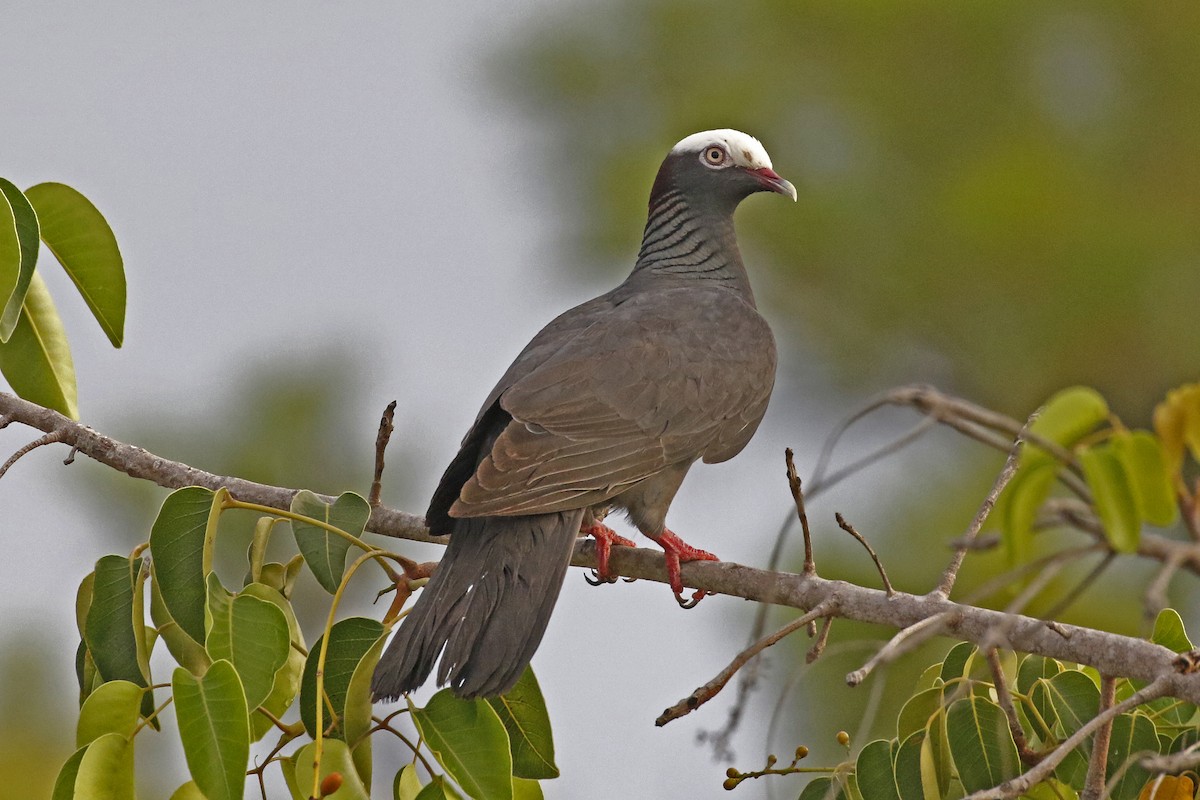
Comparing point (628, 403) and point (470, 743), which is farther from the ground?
point (628, 403)

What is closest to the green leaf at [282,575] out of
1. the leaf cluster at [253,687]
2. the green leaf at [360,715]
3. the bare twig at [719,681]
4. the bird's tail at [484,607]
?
the leaf cluster at [253,687]

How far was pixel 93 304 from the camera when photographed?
2297mm

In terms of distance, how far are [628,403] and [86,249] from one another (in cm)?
114

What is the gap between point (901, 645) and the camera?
1.26 m

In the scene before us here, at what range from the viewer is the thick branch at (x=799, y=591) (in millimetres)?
1752

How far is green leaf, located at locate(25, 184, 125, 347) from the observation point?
2.26 metres

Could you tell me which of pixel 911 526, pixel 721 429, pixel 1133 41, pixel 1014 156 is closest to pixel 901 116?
pixel 1014 156

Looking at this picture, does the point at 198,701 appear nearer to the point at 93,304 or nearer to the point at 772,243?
the point at 93,304

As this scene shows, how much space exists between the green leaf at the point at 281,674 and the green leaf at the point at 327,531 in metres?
0.07

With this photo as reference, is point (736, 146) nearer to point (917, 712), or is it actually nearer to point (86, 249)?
point (86, 249)

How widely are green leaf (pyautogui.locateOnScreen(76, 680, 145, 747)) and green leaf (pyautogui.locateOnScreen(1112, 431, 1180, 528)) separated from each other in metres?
1.31

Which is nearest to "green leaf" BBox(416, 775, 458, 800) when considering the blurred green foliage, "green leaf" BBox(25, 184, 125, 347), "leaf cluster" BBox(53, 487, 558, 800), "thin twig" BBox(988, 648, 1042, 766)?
"leaf cluster" BBox(53, 487, 558, 800)

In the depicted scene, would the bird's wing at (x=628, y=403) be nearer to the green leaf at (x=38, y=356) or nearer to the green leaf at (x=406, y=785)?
the green leaf at (x=406, y=785)

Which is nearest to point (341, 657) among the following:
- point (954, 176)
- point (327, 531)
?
point (327, 531)
